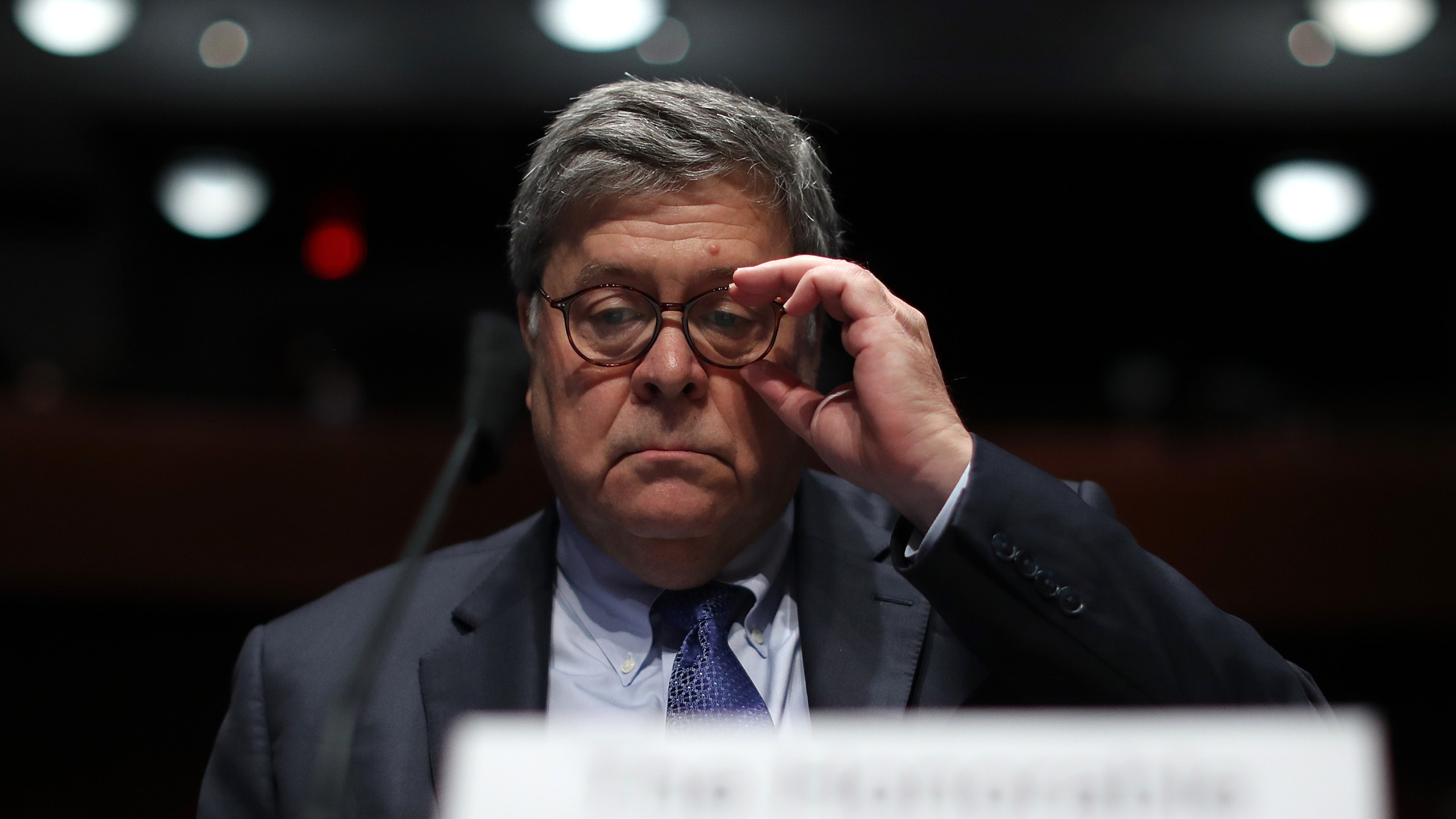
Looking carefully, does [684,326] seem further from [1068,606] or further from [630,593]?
[1068,606]

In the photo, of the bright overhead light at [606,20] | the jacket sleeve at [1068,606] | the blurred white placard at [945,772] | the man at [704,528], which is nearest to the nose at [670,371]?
the man at [704,528]

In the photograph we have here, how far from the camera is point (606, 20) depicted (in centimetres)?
257

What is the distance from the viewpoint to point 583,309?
3.50 feet

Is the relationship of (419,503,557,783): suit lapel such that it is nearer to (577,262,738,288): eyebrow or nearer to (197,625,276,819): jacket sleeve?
(197,625,276,819): jacket sleeve

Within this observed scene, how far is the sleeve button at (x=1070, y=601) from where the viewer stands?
0.84 m

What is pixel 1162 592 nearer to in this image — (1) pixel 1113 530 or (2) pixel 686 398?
(1) pixel 1113 530

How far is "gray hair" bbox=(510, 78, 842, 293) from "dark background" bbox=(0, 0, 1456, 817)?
0.50 feet

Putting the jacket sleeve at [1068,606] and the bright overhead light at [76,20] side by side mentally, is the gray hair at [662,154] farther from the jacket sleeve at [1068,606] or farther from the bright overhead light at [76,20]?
the bright overhead light at [76,20]

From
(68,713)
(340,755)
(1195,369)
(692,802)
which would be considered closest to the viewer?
(692,802)

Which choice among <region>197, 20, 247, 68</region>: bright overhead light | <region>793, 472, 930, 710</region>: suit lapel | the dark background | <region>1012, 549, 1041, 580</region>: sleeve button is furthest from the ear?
<region>197, 20, 247, 68</region>: bright overhead light

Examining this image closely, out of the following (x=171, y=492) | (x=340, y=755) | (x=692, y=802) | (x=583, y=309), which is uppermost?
(x=583, y=309)

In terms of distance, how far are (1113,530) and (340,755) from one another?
0.63 m

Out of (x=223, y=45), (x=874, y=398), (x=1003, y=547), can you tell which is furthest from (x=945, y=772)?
(x=223, y=45)

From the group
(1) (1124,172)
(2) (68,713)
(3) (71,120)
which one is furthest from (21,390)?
(1) (1124,172)
